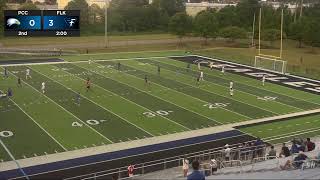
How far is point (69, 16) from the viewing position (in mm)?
26062

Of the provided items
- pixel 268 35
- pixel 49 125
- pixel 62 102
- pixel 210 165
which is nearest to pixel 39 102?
pixel 62 102

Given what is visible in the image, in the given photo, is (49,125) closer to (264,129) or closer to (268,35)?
(264,129)

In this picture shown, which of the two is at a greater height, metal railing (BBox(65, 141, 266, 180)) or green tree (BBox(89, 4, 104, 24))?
green tree (BBox(89, 4, 104, 24))

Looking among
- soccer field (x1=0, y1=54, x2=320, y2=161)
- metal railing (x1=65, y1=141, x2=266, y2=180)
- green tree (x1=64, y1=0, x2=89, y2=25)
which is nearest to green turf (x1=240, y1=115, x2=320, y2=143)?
soccer field (x1=0, y1=54, x2=320, y2=161)

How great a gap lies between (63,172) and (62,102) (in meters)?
10.9

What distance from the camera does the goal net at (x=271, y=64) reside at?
41.8 m

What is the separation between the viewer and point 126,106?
90.3 ft

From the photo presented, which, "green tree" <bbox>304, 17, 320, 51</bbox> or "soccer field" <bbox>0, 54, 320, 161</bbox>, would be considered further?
"green tree" <bbox>304, 17, 320, 51</bbox>

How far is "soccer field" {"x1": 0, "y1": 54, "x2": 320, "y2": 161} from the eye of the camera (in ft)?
72.2

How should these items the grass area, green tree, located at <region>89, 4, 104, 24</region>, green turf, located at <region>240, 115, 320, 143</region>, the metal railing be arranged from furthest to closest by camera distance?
green tree, located at <region>89, 4, 104, 24</region> → the grass area → green turf, located at <region>240, 115, 320, 143</region> → the metal railing

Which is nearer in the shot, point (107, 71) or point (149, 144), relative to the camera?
point (149, 144)

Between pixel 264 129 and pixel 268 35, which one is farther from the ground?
pixel 268 35
